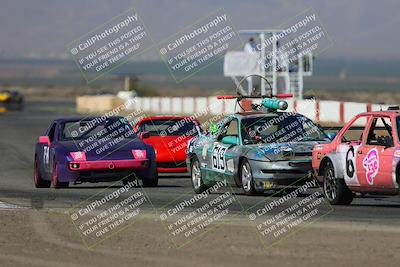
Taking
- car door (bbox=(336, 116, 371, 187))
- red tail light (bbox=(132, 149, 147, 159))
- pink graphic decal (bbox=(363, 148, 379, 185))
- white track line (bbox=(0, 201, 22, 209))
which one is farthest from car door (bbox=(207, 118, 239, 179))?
white track line (bbox=(0, 201, 22, 209))

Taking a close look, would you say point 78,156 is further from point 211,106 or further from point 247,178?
point 211,106

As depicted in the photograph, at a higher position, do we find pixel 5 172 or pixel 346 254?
pixel 346 254

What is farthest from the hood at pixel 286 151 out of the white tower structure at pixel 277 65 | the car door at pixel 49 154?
the white tower structure at pixel 277 65

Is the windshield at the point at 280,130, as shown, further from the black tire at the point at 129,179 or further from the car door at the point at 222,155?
the black tire at the point at 129,179

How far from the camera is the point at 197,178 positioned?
19547 mm

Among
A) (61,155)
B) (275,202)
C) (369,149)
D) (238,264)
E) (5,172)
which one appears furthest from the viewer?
(5,172)

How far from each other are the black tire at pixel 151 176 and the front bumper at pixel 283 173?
3245 millimetres

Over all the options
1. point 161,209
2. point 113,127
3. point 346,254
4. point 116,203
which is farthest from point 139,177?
point 346,254

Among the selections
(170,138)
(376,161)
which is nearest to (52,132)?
(170,138)

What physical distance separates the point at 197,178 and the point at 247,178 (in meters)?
1.84

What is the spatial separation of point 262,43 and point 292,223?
187 ft

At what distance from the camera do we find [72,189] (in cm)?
2030

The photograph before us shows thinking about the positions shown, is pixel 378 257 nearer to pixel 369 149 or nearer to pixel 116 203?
pixel 369 149

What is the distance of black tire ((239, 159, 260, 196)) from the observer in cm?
1770
